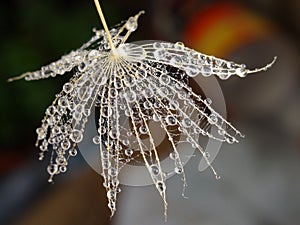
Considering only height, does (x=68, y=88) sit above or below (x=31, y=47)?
below

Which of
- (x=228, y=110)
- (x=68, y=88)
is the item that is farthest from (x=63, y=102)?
(x=228, y=110)

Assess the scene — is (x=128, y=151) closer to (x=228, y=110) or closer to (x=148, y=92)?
(x=148, y=92)

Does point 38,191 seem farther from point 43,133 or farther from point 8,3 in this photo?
point 43,133

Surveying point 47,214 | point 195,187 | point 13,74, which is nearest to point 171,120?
point 195,187

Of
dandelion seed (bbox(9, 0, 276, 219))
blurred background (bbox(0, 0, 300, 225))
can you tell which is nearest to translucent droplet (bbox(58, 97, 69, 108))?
dandelion seed (bbox(9, 0, 276, 219))

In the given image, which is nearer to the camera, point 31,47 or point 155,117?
point 155,117

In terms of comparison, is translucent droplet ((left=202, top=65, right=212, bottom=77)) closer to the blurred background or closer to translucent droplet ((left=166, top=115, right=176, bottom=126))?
translucent droplet ((left=166, top=115, right=176, bottom=126))

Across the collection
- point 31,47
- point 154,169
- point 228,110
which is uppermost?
point 31,47
